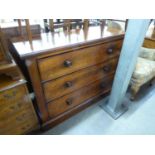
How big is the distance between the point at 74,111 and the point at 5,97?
86cm

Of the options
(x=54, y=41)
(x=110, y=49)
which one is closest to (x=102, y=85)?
(x=110, y=49)

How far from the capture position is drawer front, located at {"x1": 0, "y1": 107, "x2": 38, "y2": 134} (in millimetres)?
994

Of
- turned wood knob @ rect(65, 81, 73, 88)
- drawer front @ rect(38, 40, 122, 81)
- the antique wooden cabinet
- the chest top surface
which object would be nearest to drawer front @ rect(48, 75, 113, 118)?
the antique wooden cabinet

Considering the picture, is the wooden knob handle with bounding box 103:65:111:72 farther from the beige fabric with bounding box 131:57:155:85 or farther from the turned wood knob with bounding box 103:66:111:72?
the beige fabric with bounding box 131:57:155:85

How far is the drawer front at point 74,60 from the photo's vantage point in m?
0.97

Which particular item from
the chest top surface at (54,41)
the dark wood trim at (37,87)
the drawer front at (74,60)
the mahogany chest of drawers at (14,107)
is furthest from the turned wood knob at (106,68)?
the mahogany chest of drawers at (14,107)

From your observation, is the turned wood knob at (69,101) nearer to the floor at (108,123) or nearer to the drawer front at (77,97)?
the drawer front at (77,97)

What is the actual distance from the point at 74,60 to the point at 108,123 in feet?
2.99

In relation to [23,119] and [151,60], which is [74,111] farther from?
[151,60]

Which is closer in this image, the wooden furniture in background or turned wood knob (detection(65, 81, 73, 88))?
the wooden furniture in background

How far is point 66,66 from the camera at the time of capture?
3.48ft

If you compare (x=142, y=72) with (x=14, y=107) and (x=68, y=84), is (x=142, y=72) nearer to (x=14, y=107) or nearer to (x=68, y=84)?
(x=68, y=84)
